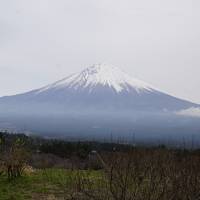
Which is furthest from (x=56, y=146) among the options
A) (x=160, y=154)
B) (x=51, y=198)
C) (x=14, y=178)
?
(x=160, y=154)

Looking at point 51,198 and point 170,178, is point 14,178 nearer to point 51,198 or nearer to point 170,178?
point 51,198

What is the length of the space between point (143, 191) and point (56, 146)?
3398 cm

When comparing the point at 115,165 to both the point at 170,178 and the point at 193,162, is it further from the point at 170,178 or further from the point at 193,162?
the point at 193,162

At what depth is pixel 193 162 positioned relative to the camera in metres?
5.00

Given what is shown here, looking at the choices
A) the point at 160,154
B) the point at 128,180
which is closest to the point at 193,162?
the point at 160,154

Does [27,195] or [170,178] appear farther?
[27,195]

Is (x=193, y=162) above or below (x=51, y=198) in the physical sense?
above

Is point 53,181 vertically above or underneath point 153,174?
underneath

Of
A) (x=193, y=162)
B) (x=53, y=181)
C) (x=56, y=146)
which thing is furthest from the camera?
(x=56, y=146)

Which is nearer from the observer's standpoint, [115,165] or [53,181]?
[115,165]

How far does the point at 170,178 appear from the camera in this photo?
14.6 ft

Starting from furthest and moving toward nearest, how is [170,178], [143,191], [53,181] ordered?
[53,181] < [170,178] < [143,191]

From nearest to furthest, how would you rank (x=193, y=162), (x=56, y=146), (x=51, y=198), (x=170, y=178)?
(x=170, y=178) < (x=193, y=162) < (x=51, y=198) < (x=56, y=146)

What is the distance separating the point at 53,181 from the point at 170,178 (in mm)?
9297
